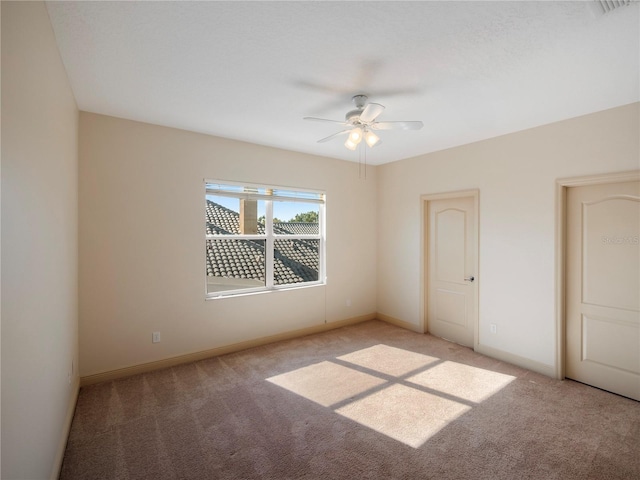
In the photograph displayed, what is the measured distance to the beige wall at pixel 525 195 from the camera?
9.44ft

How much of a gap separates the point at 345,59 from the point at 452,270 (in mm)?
3197

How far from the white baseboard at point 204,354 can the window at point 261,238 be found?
0.65 meters

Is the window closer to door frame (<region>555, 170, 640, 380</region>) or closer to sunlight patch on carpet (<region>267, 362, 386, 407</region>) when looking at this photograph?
sunlight patch on carpet (<region>267, 362, 386, 407</region>)

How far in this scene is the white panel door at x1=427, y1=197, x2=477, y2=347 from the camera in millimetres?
4055

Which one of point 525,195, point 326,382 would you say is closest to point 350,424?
point 326,382

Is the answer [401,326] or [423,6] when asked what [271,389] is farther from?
[423,6]

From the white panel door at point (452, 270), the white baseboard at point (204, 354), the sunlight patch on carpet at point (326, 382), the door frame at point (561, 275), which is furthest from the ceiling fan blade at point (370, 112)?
the white baseboard at point (204, 354)

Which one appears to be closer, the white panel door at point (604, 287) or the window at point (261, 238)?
the white panel door at point (604, 287)

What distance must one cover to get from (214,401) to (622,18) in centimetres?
377

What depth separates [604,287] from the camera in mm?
2936

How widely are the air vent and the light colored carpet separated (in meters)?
2.63

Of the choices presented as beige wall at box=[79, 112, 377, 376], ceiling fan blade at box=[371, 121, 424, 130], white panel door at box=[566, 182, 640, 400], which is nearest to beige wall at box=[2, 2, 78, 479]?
beige wall at box=[79, 112, 377, 376]

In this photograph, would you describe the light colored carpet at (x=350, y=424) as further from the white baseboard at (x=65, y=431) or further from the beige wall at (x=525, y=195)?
the beige wall at (x=525, y=195)

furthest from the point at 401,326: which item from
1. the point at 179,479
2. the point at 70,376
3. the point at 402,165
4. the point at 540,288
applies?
the point at 70,376
